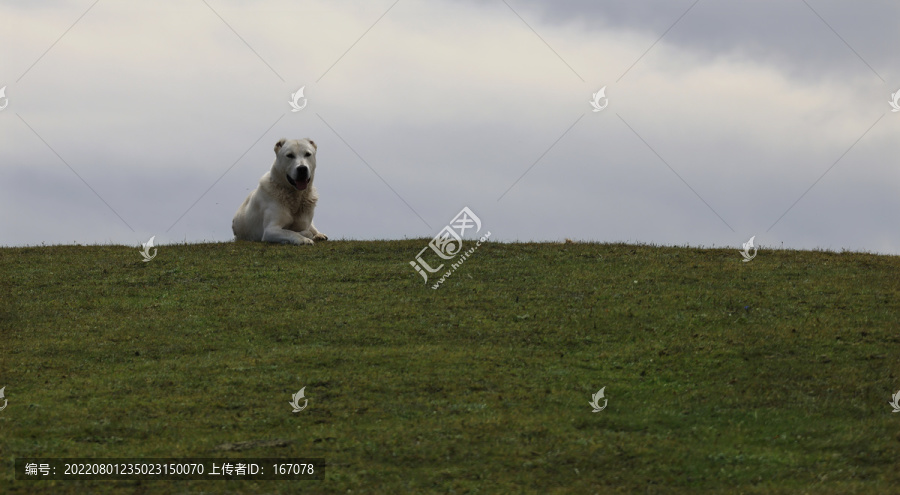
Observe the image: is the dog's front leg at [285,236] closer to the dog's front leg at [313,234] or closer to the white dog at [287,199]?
the white dog at [287,199]

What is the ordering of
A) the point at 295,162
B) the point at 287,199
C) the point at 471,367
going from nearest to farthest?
the point at 471,367
the point at 295,162
the point at 287,199

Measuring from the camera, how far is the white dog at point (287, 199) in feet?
90.3

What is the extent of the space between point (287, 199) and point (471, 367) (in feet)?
39.3

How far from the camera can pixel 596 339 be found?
18984 millimetres

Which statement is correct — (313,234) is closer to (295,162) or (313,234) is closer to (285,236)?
(285,236)

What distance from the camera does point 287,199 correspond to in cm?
2775

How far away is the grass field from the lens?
13.0 metres

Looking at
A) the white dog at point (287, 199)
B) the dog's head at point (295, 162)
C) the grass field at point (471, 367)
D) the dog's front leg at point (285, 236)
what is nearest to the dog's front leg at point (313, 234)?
the white dog at point (287, 199)

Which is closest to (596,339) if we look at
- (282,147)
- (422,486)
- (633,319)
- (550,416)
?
(633,319)

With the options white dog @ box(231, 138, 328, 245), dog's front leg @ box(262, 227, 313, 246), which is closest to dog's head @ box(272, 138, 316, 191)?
white dog @ box(231, 138, 328, 245)

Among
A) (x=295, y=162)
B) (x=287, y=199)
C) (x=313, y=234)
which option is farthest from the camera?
(x=313, y=234)

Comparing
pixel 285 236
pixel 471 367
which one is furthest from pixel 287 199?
pixel 471 367

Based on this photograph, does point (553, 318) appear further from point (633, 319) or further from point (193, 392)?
point (193, 392)

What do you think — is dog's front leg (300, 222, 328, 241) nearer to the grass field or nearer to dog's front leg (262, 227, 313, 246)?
dog's front leg (262, 227, 313, 246)
